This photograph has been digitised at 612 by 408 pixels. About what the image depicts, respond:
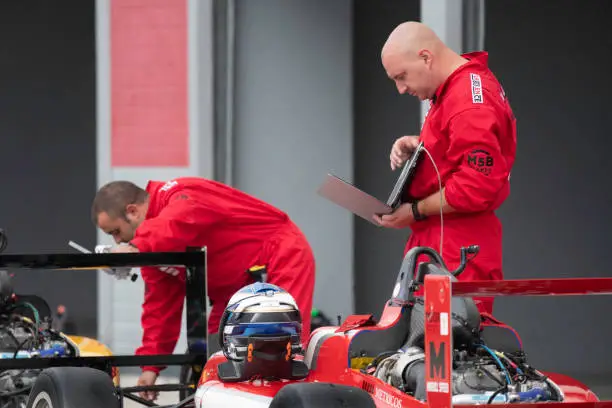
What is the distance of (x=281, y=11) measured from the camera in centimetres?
937

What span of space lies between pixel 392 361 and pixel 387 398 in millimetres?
236

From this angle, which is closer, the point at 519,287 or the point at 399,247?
the point at 519,287

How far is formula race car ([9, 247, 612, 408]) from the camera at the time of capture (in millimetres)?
3404

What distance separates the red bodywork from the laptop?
682mm

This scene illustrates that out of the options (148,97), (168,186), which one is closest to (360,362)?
(168,186)

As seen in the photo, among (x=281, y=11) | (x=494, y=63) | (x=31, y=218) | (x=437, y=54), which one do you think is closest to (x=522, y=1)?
(x=494, y=63)

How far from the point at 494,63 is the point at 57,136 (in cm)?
418

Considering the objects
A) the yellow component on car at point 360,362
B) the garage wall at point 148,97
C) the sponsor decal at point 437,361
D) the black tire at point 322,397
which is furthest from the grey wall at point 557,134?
the sponsor decal at point 437,361

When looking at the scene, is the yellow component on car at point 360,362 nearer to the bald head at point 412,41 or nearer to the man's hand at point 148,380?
the bald head at point 412,41

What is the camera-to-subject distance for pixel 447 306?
10.6 feet

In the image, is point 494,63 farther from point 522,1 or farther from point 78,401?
point 78,401

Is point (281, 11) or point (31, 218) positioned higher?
point (281, 11)

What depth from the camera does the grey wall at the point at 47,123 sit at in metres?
10.5

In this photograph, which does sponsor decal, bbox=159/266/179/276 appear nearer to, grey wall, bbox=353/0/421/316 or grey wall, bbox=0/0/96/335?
grey wall, bbox=353/0/421/316
